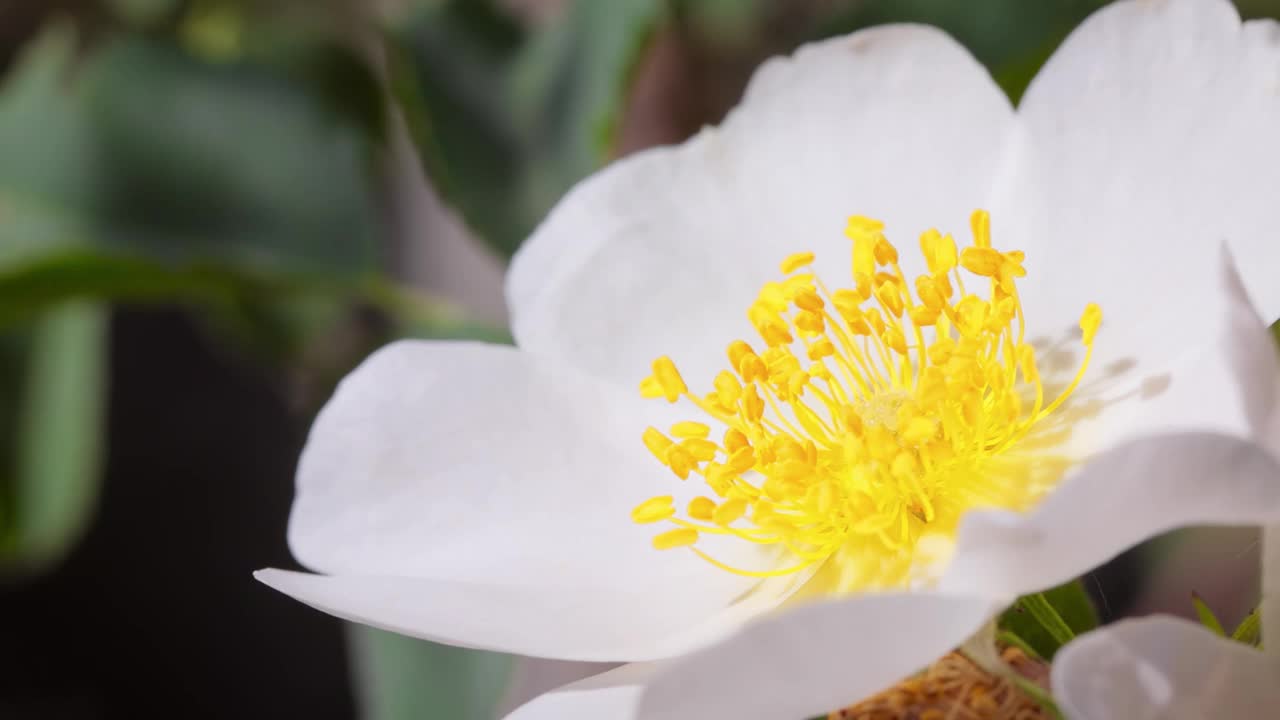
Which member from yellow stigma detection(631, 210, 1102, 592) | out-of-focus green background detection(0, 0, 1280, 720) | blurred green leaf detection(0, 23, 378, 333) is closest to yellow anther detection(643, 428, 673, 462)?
yellow stigma detection(631, 210, 1102, 592)

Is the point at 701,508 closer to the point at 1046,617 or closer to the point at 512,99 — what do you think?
the point at 1046,617

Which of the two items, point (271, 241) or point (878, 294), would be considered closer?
point (878, 294)

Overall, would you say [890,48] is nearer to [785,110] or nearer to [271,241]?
[785,110]

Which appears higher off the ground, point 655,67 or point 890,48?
point 655,67

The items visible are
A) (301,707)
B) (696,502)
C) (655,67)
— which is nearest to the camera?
(696,502)

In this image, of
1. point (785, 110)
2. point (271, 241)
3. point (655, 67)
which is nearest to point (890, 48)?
point (785, 110)

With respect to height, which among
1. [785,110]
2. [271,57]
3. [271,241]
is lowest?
[785,110]
